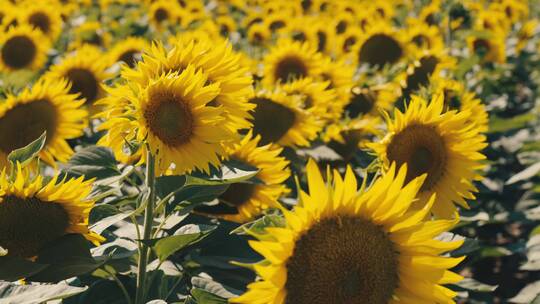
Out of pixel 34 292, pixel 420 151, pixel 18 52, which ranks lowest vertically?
pixel 18 52

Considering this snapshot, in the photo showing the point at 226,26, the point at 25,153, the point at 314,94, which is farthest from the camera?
the point at 226,26

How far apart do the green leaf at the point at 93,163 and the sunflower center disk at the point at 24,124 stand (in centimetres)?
59

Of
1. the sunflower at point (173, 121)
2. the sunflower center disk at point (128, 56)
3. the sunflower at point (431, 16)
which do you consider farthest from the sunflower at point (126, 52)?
the sunflower at point (431, 16)

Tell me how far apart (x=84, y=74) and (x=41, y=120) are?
40.3 inches

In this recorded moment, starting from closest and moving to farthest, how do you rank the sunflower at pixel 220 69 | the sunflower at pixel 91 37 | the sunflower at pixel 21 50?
1. the sunflower at pixel 220 69
2. the sunflower at pixel 21 50
3. the sunflower at pixel 91 37

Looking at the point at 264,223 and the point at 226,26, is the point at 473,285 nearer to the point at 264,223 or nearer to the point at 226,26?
the point at 264,223

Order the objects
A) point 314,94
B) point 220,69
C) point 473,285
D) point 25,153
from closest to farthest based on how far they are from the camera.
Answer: point 25,153 → point 220,69 → point 473,285 → point 314,94

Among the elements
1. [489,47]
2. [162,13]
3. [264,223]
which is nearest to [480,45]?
[489,47]

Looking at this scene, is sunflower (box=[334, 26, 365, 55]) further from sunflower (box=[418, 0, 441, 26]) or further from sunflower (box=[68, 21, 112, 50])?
sunflower (box=[68, 21, 112, 50])

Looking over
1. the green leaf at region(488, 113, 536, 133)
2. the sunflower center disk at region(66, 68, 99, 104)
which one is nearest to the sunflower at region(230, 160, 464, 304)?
the sunflower center disk at region(66, 68, 99, 104)

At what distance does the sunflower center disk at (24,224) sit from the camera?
1771 mm

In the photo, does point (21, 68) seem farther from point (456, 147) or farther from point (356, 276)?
point (356, 276)

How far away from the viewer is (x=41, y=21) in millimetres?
5930

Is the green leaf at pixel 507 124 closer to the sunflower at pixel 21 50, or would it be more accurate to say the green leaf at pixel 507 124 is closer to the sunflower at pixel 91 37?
the sunflower at pixel 21 50
